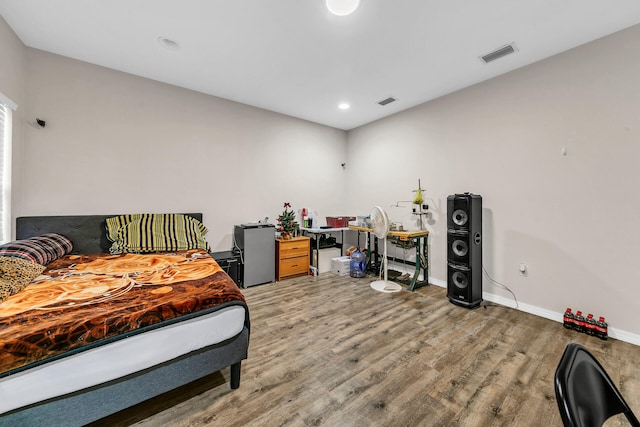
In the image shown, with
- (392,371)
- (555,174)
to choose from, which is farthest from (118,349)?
(555,174)

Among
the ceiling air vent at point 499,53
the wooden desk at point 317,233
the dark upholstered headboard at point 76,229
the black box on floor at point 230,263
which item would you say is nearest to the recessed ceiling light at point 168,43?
the dark upholstered headboard at point 76,229

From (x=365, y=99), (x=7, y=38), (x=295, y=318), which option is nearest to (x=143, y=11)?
(x=7, y=38)

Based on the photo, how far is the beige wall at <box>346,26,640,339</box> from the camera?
7.39 feet

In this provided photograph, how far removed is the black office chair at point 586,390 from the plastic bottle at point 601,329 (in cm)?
224

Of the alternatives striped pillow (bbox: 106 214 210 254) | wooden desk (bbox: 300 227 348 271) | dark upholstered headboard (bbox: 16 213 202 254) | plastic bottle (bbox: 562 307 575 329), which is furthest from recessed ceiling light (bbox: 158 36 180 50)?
plastic bottle (bbox: 562 307 575 329)

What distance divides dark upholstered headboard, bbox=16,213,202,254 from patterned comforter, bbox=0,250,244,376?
0.64 m

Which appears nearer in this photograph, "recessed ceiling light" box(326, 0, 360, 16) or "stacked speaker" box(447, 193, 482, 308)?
"recessed ceiling light" box(326, 0, 360, 16)

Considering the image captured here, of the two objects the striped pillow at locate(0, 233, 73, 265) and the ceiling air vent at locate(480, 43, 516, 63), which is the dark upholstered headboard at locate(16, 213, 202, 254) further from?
the ceiling air vent at locate(480, 43, 516, 63)

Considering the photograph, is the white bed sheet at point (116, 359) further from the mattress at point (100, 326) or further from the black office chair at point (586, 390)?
the black office chair at point (586, 390)

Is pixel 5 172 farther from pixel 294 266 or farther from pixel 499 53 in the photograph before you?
pixel 499 53

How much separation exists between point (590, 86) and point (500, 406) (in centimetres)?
297

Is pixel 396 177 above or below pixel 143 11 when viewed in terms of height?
below

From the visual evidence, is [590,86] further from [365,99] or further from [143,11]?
[143,11]

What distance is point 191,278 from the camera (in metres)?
1.89
